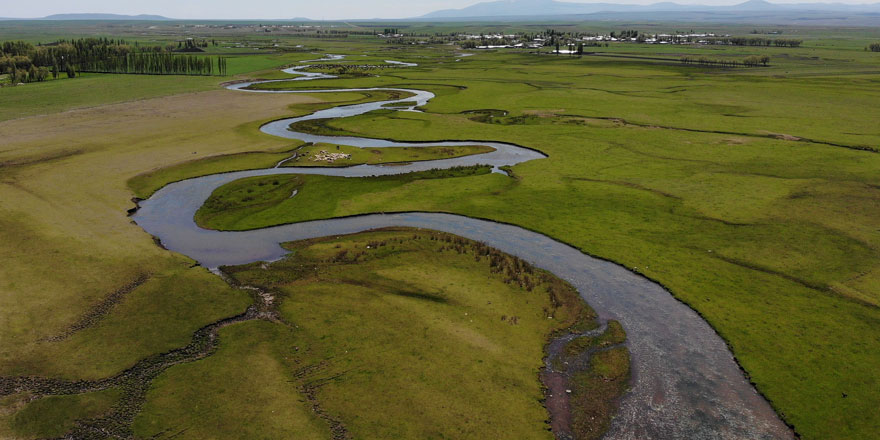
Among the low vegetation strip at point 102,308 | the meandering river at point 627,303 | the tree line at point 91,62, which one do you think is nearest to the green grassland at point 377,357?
the meandering river at point 627,303

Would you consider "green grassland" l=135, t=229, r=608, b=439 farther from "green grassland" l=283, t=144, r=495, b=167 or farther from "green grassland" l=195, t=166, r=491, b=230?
"green grassland" l=283, t=144, r=495, b=167

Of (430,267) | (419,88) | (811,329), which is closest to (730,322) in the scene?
(811,329)

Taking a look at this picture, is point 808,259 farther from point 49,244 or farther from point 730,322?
point 49,244

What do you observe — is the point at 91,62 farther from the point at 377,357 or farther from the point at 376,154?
the point at 377,357

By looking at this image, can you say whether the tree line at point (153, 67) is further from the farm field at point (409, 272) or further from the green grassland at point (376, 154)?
the green grassland at point (376, 154)

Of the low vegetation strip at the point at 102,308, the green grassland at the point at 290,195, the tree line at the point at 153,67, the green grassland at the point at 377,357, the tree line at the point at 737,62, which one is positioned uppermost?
the tree line at the point at 737,62
